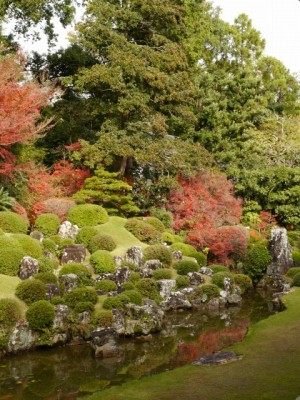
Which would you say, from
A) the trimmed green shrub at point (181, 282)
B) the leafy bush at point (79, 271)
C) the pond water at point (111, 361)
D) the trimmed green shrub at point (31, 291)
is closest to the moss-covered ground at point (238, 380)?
the pond water at point (111, 361)

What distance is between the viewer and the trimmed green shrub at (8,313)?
45.0 feet

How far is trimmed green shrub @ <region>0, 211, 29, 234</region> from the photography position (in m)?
Result: 19.3

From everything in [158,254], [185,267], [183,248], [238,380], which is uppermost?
[183,248]

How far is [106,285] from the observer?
17.2m

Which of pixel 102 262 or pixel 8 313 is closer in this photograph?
pixel 8 313

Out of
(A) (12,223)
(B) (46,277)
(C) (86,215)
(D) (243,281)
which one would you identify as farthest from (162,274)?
(A) (12,223)

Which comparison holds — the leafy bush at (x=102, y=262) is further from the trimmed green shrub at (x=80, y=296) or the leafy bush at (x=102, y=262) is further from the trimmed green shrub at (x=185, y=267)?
the trimmed green shrub at (x=185, y=267)

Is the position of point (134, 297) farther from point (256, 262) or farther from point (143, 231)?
point (256, 262)

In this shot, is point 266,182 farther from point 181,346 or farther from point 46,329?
point 46,329

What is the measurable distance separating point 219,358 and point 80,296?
5.49m

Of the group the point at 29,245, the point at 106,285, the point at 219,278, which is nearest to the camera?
the point at 106,285

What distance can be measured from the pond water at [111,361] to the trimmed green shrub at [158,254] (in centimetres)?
376

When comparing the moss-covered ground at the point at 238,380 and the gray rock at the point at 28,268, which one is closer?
the moss-covered ground at the point at 238,380

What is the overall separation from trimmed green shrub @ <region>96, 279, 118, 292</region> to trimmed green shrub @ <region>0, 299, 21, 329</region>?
12.1 feet
